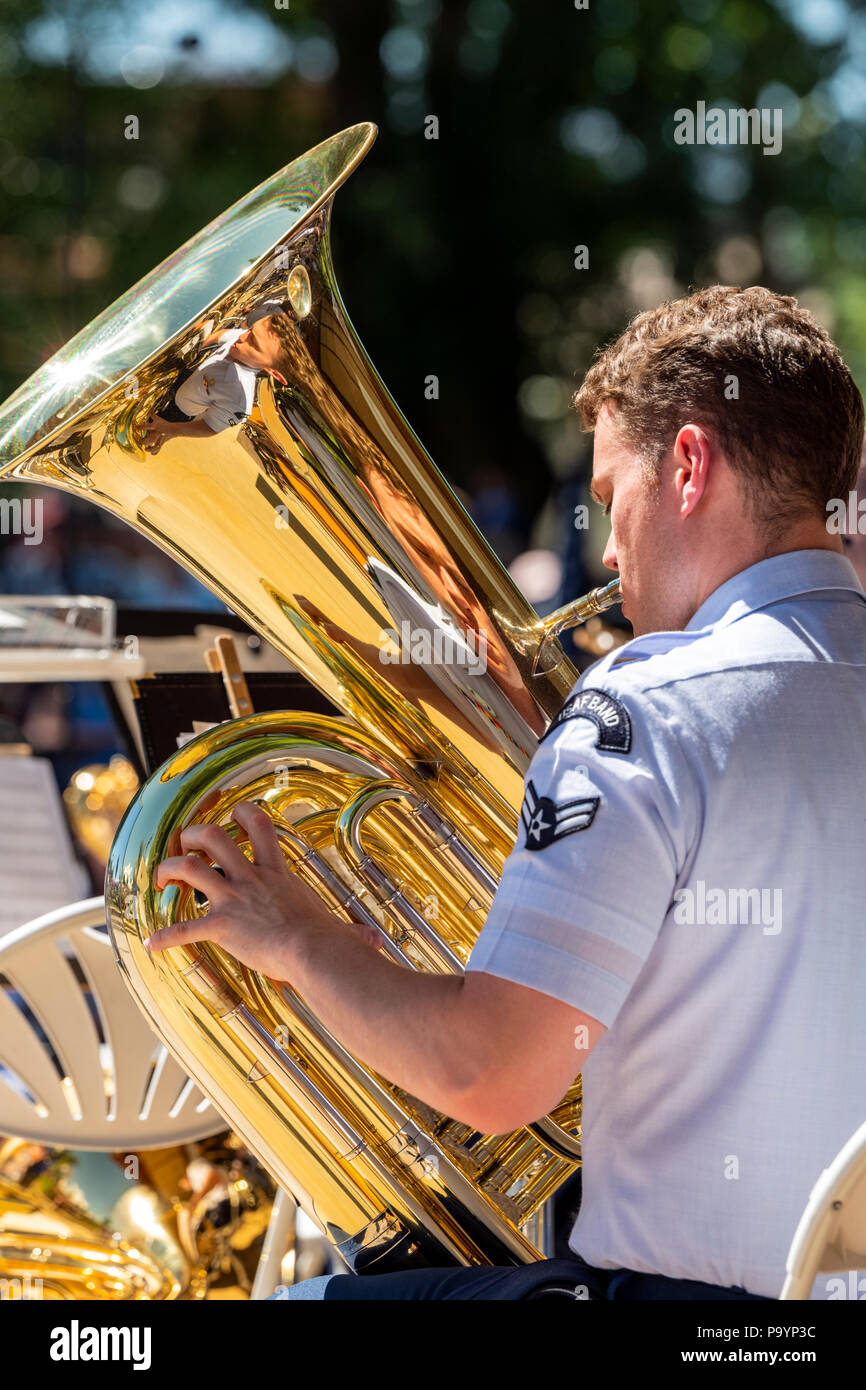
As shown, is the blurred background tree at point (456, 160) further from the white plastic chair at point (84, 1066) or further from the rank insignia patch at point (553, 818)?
the rank insignia patch at point (553, 818)

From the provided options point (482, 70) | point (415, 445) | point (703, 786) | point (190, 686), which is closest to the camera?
point (703, 786)

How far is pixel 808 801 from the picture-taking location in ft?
3.28

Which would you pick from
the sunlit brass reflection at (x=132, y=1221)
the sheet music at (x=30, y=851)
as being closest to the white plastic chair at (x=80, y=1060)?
the sunlit brass reflection at (x=132, y=1221)

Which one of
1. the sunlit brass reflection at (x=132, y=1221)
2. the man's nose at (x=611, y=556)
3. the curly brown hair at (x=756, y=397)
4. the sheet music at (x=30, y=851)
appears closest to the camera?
the curly brown hair at (x=756, y=397)

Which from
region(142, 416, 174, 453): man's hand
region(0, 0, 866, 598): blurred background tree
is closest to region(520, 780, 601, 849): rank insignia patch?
region(142, 416, 174, 453): man's hand

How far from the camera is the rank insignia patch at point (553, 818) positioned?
976 millimetres

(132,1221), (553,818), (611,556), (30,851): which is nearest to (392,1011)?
(553,818)

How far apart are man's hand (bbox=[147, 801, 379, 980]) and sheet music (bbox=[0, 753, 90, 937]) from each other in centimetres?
155

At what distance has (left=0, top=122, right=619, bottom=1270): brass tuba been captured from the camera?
1.33 metres

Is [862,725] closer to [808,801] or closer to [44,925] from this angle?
[808,801]

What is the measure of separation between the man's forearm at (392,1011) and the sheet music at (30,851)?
170cm
